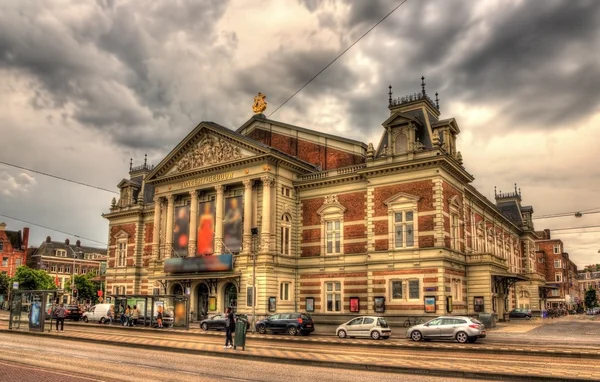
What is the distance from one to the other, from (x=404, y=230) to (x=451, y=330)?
12.4 m

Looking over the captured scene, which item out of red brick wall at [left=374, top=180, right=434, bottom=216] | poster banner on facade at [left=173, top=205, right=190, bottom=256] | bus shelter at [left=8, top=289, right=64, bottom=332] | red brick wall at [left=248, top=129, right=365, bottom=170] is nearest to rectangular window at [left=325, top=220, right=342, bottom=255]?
red brick wall at [left=374, top=180, right=434, bottom=216]

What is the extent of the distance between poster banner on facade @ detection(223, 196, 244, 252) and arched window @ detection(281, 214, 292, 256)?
381 centimetres

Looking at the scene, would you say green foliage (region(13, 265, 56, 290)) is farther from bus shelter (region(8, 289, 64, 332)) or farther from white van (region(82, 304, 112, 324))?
bus shelter (region(8, 289, 64, 332))

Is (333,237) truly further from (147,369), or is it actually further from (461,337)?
(147,369)

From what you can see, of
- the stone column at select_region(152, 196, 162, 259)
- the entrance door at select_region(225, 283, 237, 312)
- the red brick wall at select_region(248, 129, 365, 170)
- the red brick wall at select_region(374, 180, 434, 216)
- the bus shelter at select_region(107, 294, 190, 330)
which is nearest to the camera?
the bus shelter at select_region(107, 294, 190, 330)

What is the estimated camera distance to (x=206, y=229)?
50281mm

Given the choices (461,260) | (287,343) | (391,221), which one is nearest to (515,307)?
(461,260)

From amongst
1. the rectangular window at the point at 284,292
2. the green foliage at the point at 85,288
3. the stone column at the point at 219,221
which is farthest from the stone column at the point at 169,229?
the green foliage at the point at 85,288

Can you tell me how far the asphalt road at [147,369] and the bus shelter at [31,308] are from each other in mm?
12342

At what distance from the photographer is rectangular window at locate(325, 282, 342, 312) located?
150ft

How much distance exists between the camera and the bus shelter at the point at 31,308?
35531mm

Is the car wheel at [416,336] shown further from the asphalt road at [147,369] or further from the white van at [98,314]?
the white van at [98,314]

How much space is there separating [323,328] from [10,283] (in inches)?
2957

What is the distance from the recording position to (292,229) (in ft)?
161
